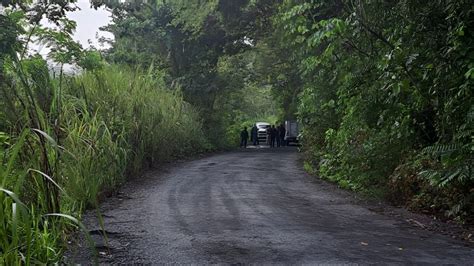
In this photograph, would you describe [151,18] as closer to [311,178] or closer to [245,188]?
[311,178]

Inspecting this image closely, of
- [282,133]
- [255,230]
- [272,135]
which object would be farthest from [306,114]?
[282,133]

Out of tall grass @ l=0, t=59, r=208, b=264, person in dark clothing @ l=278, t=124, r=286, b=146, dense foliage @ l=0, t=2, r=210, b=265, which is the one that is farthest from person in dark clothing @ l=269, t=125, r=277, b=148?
dense foliage @ l=0, t=2, r=210, b=265

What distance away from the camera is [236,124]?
32.0 m

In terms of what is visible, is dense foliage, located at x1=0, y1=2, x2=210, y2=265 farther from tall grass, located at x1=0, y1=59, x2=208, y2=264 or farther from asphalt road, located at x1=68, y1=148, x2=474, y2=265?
asphalt road, located at x1=68, y1=148, x2=474, y2=265

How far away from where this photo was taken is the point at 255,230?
6.50 metres

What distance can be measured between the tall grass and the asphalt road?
0.45 metres

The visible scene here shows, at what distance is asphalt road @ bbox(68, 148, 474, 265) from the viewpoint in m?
5.28

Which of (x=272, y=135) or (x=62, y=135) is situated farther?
(x=272, y=135)

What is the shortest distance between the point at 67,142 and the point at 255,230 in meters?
3.40

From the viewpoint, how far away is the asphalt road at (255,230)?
528cm

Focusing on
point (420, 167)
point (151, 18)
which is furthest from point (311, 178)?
point (151, 18)

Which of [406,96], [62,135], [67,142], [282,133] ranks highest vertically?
[406,96]

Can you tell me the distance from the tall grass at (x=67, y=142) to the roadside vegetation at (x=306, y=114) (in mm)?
28

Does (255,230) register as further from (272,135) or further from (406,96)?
(272,135)
